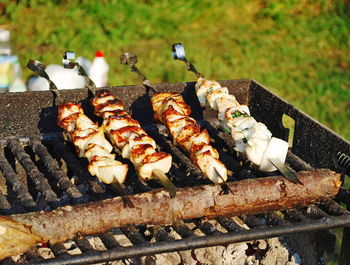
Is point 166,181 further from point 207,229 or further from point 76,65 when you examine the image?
point 76,65

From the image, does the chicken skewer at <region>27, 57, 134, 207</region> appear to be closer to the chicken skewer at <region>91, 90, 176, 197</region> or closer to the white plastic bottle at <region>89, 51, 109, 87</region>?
the chicken skewer at <region>91, 90, 176, 197</region>

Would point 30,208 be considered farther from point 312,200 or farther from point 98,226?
point 312,200

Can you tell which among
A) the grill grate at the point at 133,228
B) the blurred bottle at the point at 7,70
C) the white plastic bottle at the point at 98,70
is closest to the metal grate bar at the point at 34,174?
the grill grate at the point at 133,228

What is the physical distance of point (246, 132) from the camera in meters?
3.32

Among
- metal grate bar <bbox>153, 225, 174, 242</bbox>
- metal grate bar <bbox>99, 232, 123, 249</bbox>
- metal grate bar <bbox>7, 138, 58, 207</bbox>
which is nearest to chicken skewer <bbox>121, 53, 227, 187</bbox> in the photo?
metal grate bar <bbox>153, 225, 174, 242</bbox>

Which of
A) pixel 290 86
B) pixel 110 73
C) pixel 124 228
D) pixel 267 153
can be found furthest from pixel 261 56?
pixel 124 228

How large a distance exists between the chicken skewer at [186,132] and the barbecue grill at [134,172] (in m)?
0.10

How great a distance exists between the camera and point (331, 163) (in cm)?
330

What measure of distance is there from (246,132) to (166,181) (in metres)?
0.71

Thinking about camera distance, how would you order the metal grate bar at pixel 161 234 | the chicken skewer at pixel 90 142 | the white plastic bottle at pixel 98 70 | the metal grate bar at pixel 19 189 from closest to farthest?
the metal grate bar at pixel 161 234 → the metal grate bar at pixel 19 189 → the chicken skewer at pixel 90 142 → the white plastic bottle at pixel 98 70

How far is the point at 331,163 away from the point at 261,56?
4096mm

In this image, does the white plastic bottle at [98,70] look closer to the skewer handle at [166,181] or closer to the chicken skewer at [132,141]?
the chicken skewer at [132,141]

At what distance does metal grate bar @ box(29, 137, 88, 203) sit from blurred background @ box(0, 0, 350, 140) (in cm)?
300

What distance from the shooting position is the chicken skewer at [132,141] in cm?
296
